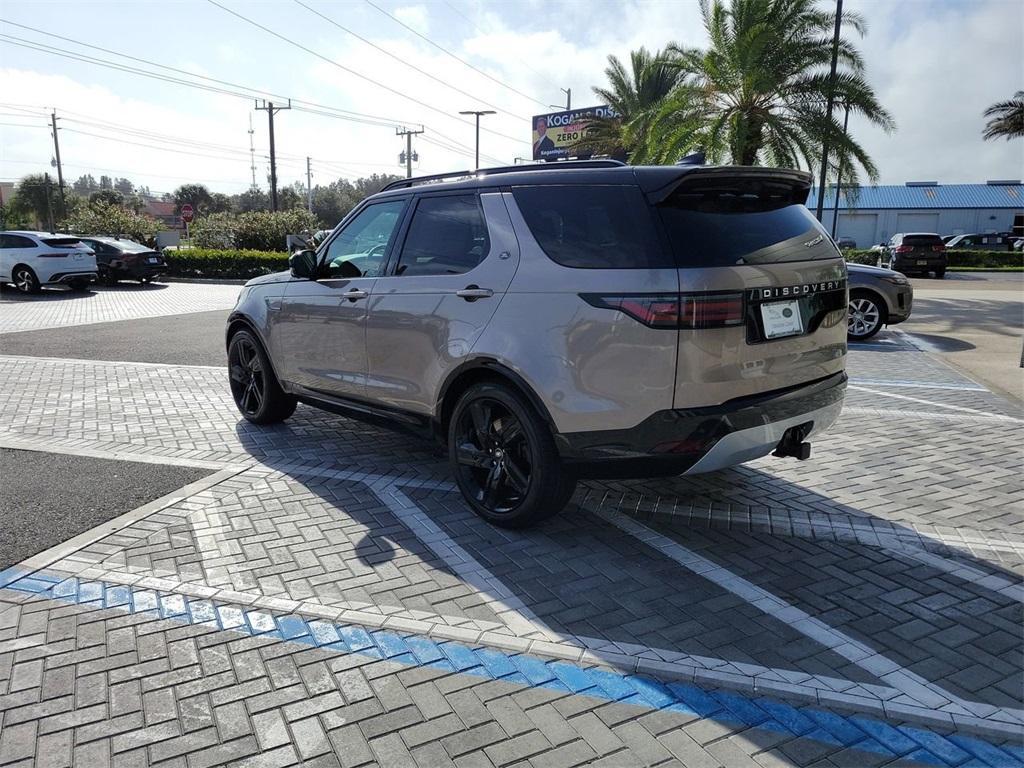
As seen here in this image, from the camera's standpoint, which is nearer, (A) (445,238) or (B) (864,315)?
(A) (445,238)

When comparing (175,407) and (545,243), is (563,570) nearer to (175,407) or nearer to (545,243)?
(545,243)

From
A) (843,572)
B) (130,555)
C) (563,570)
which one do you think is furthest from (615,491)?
(130,555)

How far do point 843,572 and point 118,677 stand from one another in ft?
10.6

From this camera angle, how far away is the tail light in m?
3.39

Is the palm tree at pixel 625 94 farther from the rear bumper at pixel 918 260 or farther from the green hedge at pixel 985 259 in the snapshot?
the green hedge at pixel 985 259

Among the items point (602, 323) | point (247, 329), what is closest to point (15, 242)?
point (247, 329)

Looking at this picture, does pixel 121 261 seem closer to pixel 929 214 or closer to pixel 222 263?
pixel 222 263

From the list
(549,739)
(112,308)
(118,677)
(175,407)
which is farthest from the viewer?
(112,308)

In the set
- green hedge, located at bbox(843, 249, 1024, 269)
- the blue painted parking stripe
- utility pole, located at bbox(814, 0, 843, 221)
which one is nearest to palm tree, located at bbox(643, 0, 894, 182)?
utility pole, located at bbox(814, 0, 843, 221)

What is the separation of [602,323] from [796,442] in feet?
4.37

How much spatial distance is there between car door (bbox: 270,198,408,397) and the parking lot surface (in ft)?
2.25

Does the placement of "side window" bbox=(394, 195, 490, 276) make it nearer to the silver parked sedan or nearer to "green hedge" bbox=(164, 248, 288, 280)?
the silver parked sedan

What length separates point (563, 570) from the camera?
147 inches

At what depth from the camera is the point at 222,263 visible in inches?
1013
